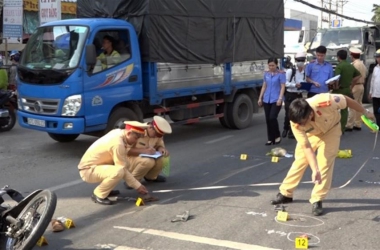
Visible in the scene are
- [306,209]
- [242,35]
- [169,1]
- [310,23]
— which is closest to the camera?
[306,209]

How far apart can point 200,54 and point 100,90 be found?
2.72 meters

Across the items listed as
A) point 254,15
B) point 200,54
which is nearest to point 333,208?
point 200,54

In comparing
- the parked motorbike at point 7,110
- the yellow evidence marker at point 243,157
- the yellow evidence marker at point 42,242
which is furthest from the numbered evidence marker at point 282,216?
the parked motorbike at point 7,110

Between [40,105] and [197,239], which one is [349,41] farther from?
[197,239]

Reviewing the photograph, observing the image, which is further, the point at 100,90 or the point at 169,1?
the point at 169,1

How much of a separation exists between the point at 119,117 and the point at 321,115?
4.67m

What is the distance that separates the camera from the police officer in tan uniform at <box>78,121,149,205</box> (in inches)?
241

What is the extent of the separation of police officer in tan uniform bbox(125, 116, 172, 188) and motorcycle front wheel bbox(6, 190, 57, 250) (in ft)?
6.82

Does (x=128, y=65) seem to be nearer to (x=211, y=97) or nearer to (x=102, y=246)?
(x=211, y=97)

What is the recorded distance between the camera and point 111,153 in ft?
20.4

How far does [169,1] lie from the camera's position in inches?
405

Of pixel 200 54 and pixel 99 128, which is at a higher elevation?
pixel 200 54

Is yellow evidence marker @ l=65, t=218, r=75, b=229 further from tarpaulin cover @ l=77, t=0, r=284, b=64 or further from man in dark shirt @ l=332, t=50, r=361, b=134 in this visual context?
man in dark shirt @ l=332, t=50, r=361, b=134

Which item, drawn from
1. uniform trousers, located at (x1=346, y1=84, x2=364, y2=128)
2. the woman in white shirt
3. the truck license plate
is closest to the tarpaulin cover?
the truck license plate
